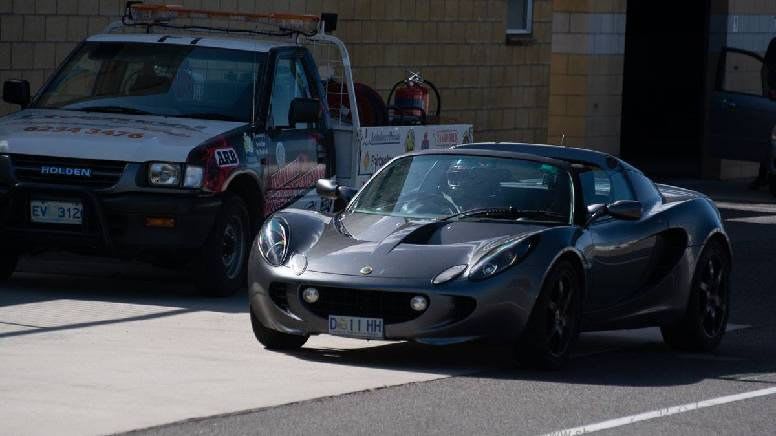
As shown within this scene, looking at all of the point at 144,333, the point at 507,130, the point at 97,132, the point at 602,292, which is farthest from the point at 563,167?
the point at 507,130

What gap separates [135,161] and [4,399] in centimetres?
417

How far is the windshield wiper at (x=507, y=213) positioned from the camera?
36.4 feet

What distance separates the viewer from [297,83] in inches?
592

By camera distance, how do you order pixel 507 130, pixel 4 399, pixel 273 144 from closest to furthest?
1. pixel 4 399
2. pixel 273 144
3. pixel 507 130

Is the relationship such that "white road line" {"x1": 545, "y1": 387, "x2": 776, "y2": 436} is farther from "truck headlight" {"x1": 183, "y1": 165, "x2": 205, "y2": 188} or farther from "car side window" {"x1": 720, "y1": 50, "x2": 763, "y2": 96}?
Answer: "car side window" {"x1": 720, "y1": 50, "x2": 763, "y2": 96}

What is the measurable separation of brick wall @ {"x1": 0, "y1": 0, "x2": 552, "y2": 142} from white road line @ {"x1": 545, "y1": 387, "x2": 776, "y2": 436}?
9.97m

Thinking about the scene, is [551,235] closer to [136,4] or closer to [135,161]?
Answer: [135,161]

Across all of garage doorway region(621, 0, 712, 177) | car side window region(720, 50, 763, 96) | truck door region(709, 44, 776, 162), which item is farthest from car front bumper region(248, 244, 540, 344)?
garage doorway region(621, 0, 712, 177)

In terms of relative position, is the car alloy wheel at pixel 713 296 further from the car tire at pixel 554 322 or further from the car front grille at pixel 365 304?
the car front grille at pixel 365 304

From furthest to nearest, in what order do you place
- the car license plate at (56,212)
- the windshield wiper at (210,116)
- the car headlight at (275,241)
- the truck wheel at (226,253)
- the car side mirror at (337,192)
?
the windshield wiper at (210,116) → the truck wheel at (226,253) → the car license plate at (56,212) → the car side mirror at (337,192) → the car headlight at (275,241)

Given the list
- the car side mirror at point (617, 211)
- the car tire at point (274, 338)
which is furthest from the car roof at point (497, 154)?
the car tire at point (274, 338)

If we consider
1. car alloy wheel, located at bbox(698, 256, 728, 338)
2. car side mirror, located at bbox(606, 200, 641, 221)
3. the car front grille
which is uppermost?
car side mirror, located at bbox(606, 200, 641, 221)

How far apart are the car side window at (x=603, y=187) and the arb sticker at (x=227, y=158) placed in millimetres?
2888

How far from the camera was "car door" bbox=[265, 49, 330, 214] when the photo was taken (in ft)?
46.8
